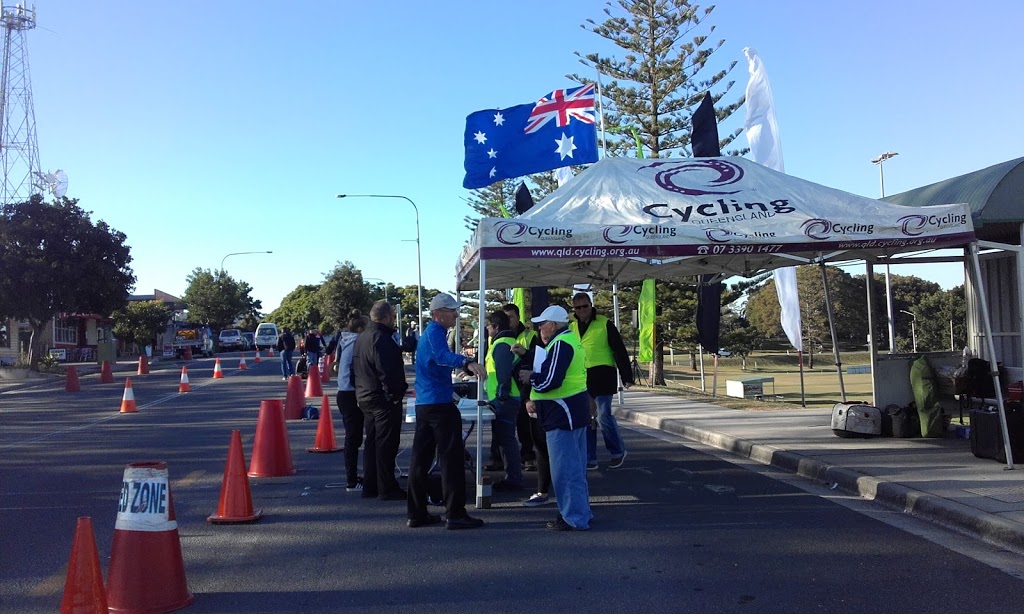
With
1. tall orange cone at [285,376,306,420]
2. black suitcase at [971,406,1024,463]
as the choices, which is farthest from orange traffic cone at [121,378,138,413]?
black suitcase at [971,406,1024,463]

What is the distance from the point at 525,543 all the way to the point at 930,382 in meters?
6.92

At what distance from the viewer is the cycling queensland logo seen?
388 inches

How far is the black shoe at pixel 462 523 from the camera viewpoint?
23.6ft

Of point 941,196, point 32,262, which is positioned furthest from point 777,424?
point 32,262

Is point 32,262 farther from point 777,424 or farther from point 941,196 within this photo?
point 941,196

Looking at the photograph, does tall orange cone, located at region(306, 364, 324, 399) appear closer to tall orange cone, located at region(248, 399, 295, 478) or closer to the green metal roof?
tall orange cone, located at region(248, 399, 295, 478)

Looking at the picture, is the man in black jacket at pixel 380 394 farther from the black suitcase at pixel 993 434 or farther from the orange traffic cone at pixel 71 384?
the orange traffic cone at pixel 71 384

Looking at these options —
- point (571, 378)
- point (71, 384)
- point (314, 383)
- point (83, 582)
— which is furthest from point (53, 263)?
point (83, 582)

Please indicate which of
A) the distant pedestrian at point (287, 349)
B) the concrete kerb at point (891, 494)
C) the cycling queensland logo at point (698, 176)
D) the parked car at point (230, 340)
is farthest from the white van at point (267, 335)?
the cycling queensland logo at point (698, 176)

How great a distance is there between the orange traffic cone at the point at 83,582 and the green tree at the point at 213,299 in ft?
257

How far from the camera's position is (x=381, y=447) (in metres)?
8.38

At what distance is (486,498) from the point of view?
8062mm

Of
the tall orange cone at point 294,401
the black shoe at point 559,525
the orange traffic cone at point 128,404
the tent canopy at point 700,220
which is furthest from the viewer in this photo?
the orange traffic cone at point 128,404

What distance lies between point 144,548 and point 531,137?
29.6 ft
